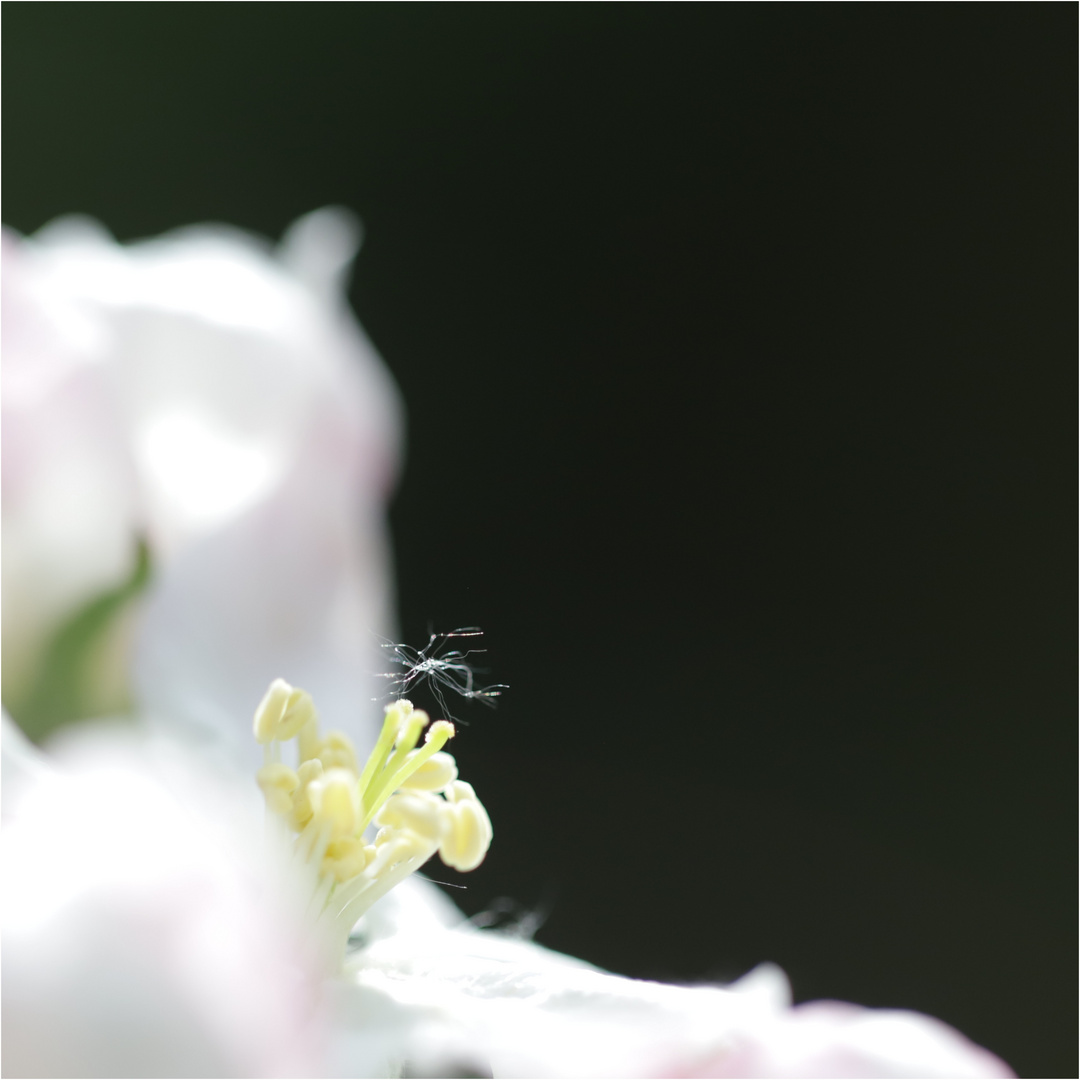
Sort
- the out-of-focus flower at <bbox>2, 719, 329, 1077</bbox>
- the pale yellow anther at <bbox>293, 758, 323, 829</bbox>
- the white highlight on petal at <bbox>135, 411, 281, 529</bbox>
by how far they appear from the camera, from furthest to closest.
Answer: the white highlight on petal at <bbox>135, 411, 281, 529</bbox>
the pale yellow anther at <bbox>293, 758, 323, 829</bbox>
the out-of-focus flower at <bbox>2, 719, 329, 1077</bbox>

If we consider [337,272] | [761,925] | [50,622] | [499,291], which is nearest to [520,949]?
[50,622]

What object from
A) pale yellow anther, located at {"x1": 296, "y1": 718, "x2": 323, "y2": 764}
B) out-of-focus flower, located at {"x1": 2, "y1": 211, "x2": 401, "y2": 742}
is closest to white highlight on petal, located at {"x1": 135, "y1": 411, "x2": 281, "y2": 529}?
out-of-focus flower, located at {"x1": 2, "y1": 211, "x2": 401, "y2": 742}

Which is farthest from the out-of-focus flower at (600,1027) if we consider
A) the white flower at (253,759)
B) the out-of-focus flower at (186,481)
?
the out-of-focus flower at (186,481)

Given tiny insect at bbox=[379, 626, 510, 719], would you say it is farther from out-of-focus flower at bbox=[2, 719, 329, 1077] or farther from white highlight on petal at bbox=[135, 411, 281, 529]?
white highlight on petal at bbox=[135, 411, 281, 529]

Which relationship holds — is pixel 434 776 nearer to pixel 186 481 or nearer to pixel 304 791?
pixel 304 791

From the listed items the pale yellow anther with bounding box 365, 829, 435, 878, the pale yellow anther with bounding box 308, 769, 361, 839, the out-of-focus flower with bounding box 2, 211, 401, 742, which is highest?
the out-of-focus flower with bounding box 2, 211, 401, 742

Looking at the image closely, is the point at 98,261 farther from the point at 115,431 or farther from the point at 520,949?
the point at 520,949

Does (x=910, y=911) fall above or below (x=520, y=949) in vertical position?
above
